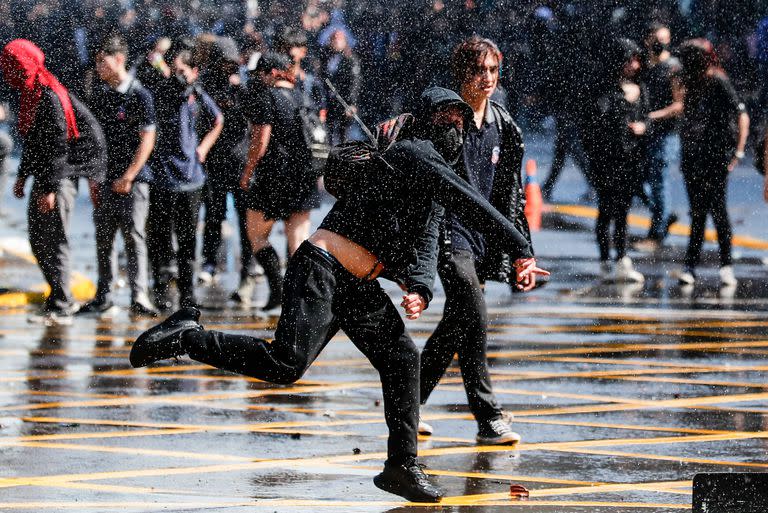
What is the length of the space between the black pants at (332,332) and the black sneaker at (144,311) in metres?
6.20

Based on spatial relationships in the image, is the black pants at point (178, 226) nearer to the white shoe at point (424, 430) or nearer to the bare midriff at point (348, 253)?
the white shoe at point (424, 430)

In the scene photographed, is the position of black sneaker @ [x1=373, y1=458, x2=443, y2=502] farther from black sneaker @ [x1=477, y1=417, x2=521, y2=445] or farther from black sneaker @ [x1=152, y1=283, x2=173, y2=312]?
black sneaker @ [x1=152, y1=283, x2=173, y2=312]

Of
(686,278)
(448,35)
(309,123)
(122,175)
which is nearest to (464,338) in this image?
(309,123)

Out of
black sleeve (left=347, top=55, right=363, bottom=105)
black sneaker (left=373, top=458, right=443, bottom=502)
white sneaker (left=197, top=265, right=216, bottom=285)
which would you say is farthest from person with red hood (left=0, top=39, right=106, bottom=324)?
black sleeve (left=347, top=55, right=363, bottom=105)

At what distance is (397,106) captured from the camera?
77.8ft

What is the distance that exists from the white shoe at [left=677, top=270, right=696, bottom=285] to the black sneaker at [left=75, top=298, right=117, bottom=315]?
472cm

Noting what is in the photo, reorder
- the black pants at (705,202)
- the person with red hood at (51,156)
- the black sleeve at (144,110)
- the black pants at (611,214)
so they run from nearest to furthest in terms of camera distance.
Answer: the person with red hood at (51,156)
the black sleeve at (144,110)
the black pants at (705,202)
the black pants at (611,214)

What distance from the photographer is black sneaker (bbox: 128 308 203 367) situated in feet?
24.1

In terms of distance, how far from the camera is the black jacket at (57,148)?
1266 centimetres

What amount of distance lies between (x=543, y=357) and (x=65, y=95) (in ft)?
13.2

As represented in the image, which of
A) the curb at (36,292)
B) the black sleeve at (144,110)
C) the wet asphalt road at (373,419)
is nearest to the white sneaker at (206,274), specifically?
the curb at (36,292)

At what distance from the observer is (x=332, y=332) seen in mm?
7172

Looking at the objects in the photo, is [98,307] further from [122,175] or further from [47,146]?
[47,146]

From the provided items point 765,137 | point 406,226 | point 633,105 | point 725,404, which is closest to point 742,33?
point 633,105
